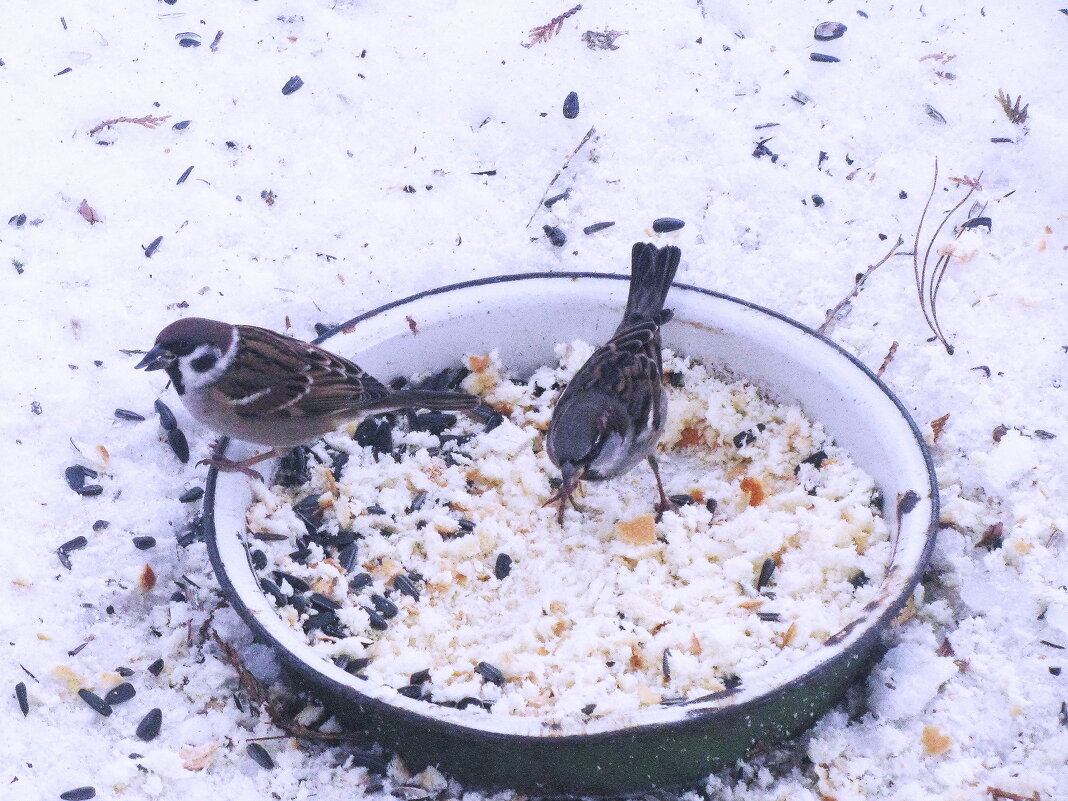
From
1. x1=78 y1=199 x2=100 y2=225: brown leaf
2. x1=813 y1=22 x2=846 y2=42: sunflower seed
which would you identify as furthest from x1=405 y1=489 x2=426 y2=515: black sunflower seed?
x1=813 y1=22 x2=846 y2=42: sunflower seed

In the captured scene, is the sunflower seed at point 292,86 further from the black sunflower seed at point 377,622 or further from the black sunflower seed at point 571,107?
the black sunflower seed at point 377,622

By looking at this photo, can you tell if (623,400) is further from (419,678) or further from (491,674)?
(419,678)

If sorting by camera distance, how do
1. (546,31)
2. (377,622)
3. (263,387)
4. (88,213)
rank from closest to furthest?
(377,622), (263,387), (88,213), (546,31)

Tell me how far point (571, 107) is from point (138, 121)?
1.87 m

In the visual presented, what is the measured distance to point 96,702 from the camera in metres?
2.95

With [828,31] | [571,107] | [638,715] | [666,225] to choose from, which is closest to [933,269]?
[666,225]

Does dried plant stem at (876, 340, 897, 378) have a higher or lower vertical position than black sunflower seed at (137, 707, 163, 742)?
higher

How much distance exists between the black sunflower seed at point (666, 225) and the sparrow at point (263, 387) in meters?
1.26

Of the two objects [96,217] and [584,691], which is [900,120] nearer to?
[584,691]

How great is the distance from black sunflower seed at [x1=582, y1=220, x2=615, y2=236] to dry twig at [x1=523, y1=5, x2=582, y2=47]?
3.54ft

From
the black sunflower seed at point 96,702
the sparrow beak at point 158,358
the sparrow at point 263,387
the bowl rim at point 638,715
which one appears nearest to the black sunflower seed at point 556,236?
the sparrow at point 263,387

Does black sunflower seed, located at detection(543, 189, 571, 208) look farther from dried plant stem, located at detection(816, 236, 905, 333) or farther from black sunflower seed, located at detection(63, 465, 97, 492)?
black sunflower seed, located at detection(63, 465, 97, 492)

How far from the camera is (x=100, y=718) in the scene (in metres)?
2.96

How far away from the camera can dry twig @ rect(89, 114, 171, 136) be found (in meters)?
4.54
